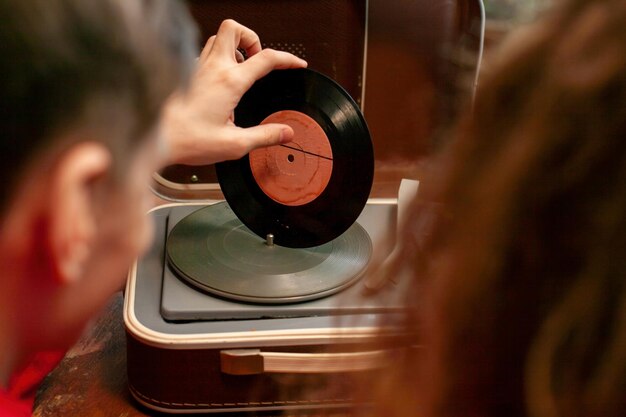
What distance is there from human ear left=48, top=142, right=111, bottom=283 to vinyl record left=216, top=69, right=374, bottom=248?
56cm

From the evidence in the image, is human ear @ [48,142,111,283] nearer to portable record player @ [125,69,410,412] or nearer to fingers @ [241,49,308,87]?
portable record player @ [125,69,410,412]

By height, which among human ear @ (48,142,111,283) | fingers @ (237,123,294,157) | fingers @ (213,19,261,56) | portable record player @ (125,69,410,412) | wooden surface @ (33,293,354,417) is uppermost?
fingers @ (213,19,261,56)

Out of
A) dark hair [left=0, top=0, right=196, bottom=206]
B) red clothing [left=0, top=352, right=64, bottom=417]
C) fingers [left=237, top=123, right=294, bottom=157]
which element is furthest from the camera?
fingers [left=237, top=123, right=294, bottom=157]

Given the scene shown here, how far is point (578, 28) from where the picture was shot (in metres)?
0.37

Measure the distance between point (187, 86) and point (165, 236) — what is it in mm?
600

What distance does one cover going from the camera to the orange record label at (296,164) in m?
0.96

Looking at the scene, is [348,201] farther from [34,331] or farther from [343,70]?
[34,331]

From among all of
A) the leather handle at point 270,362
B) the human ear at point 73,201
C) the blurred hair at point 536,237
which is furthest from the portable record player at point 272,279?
the human ear at point 73,201

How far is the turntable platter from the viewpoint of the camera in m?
0.91

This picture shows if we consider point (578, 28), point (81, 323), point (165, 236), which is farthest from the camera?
point (165, 236)

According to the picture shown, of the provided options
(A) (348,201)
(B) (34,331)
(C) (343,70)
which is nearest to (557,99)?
(B) (34,331)

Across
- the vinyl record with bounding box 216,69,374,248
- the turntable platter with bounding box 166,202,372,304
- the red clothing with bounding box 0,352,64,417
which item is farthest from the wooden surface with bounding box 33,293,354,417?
the vinyl record with bounding box 216,69,374,248

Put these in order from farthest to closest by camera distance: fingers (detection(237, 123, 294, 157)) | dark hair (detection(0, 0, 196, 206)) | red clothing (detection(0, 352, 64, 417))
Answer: fingers (detection(237, 123, 294, 157)) → red clothing (detection(0, 352, 64, 417)) → dark hair (detection(0, 0, 196, 206))

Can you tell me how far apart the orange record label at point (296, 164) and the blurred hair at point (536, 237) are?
18.5 inches
